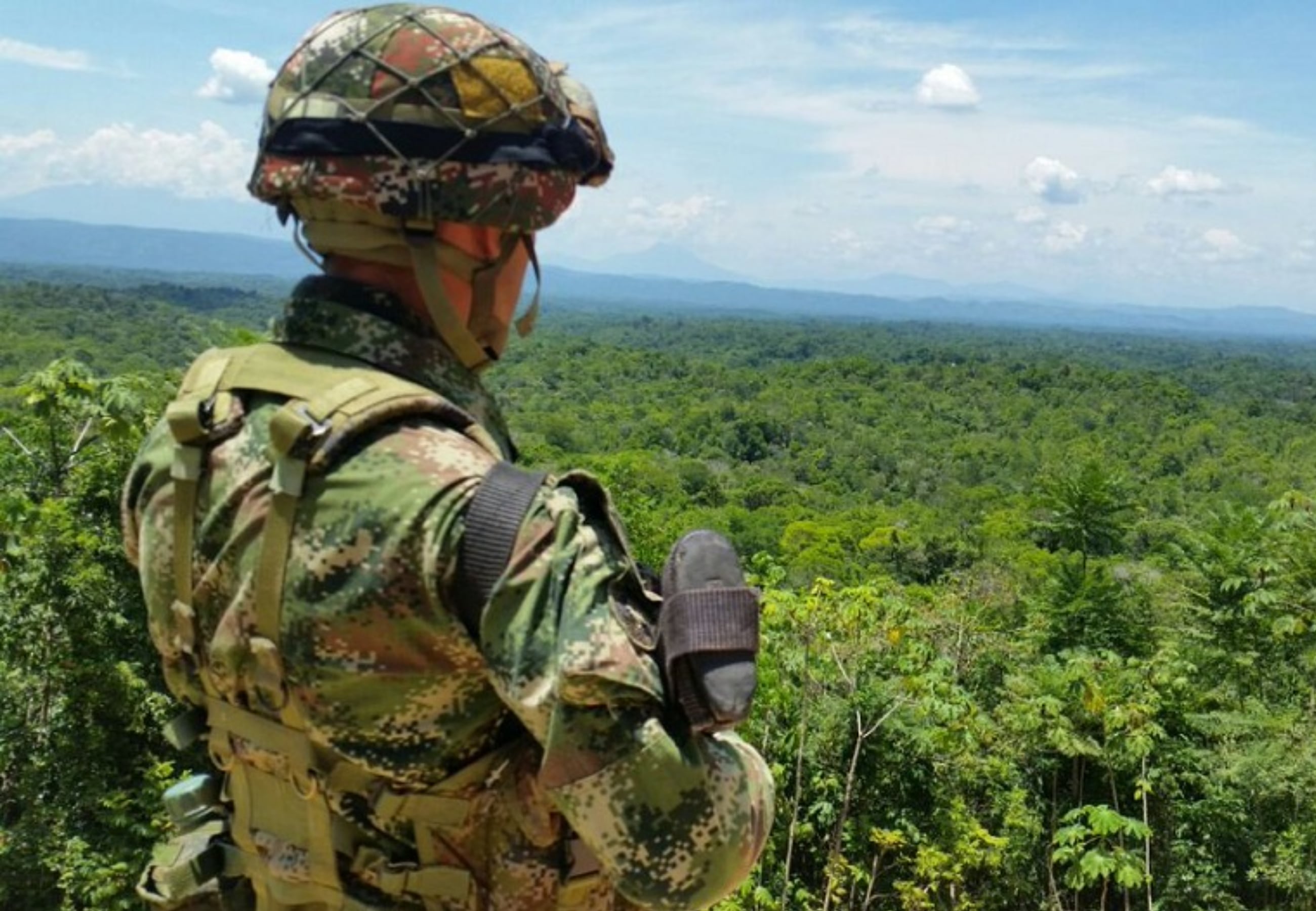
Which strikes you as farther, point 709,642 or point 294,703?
point 294,703

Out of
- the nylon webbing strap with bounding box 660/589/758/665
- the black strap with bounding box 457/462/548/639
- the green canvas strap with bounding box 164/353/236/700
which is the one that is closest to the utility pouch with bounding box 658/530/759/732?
the nylon webbing strap with bounding box 660/589/758/665

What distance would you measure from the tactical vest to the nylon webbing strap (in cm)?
26

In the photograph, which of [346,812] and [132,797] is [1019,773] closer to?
[132,797]

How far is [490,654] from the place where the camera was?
3.56 ft

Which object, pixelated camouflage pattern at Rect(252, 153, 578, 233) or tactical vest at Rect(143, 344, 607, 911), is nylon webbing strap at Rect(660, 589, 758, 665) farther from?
pixelated camouflage pattern at Rect(252, 153, 578, 233)

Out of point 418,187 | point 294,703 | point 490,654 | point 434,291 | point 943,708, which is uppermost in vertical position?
point 418,187

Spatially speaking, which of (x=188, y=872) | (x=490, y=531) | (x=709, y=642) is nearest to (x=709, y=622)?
(x=709, y=642)

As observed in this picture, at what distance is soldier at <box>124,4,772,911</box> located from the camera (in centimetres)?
109

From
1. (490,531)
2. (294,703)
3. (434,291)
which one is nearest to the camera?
(490,531)

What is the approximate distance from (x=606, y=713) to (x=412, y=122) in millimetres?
711

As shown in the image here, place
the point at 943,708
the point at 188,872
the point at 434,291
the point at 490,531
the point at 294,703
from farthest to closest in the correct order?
the point at 943,708, the point at 188,872, the point at 434,291, the point at 294,703, the point at 490,531

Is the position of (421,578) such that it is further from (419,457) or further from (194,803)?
(194,803)

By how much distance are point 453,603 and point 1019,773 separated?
8.72 m

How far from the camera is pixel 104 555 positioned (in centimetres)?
706
